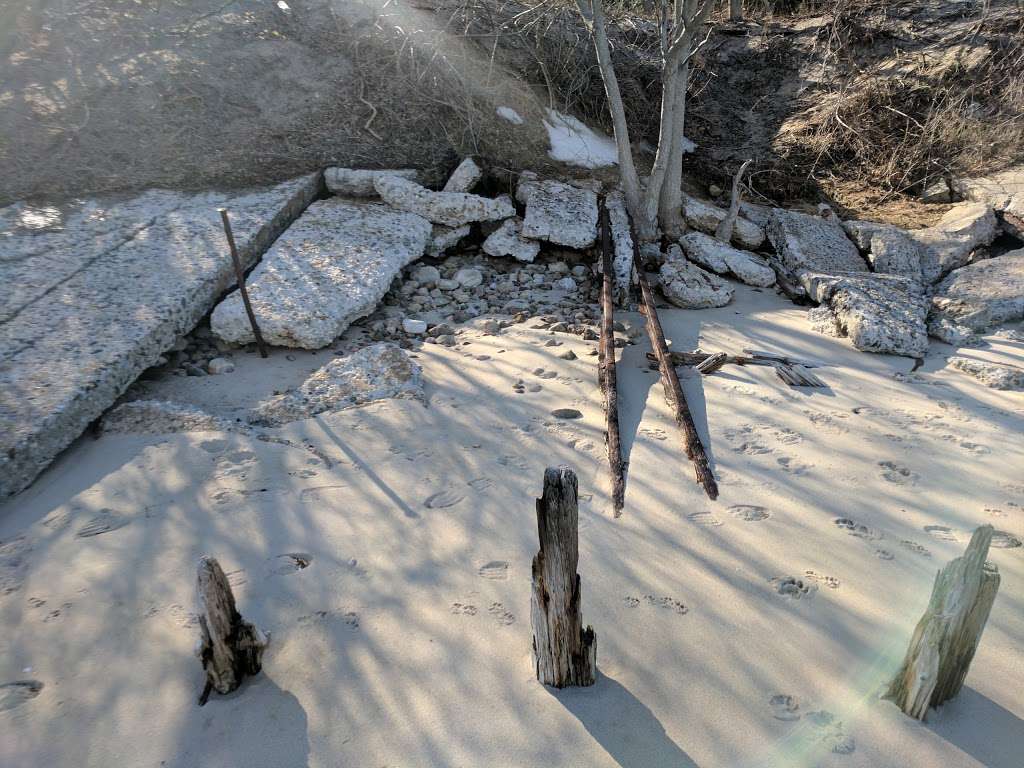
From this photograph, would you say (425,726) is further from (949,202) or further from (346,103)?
(949,202)

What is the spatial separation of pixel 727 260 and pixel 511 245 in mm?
2094

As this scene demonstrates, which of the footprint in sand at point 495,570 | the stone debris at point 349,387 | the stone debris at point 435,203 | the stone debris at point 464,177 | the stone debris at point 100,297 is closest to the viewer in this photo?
the footprint in sand at point 495,570

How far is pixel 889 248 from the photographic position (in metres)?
6.23

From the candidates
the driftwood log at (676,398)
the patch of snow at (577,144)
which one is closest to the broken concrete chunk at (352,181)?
the patch of snow at (577,144)

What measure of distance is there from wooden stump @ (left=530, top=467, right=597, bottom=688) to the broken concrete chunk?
522cm

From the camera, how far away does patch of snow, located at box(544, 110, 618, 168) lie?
7.55m

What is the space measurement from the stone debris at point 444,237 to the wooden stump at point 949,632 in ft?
16.5

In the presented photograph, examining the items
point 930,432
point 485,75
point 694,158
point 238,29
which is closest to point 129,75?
point 238,29

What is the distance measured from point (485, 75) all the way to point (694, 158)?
2.86 m

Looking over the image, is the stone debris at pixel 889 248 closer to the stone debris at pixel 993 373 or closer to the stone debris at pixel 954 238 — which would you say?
the stone debris at pixel 954 238

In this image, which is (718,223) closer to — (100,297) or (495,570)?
(495,570)

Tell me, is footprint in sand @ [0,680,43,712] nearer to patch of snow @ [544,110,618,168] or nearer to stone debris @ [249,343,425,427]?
stone debris @ [249,343,425,427]

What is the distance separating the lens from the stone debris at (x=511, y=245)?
20.6 feet

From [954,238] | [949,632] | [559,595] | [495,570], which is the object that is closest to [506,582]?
[495,570]
